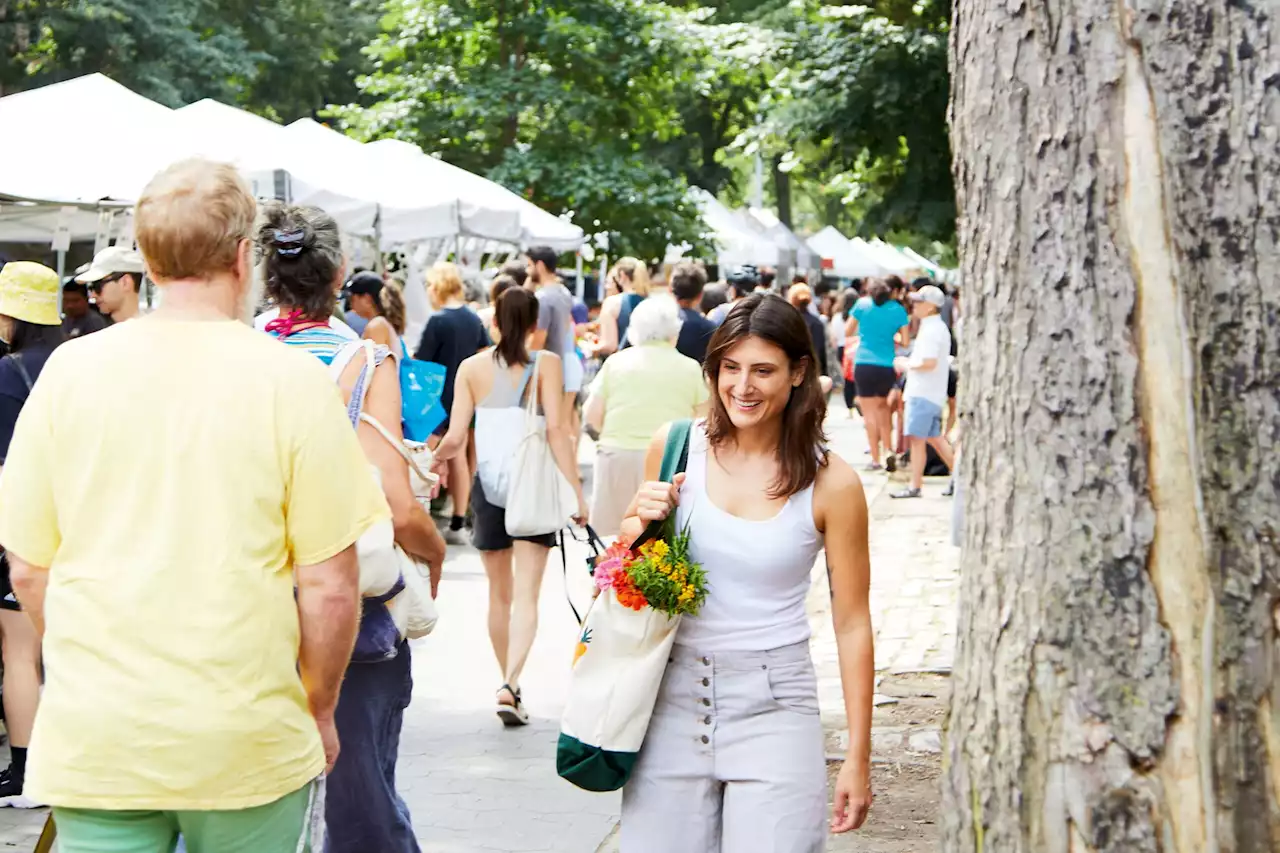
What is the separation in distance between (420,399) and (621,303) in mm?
9254

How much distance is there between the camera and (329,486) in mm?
2807

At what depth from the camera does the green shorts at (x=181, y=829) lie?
8.94ft

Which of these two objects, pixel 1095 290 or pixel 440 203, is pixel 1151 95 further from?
pixel 440 203

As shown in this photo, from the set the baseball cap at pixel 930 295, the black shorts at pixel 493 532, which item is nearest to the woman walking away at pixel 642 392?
the black shorts at pixel 493 532

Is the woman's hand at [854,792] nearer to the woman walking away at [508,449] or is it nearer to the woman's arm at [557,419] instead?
the woman walking away at [508,449]

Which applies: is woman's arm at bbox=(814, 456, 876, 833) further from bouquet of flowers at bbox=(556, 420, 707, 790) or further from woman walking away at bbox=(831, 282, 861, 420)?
woman walking away at bbox=(831, 282, 861, 420)

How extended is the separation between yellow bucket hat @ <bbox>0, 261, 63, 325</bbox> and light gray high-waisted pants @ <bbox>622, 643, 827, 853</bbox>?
3468 millimetres

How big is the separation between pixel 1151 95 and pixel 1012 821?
49.5 inches

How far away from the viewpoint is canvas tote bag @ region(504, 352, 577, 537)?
288 inches

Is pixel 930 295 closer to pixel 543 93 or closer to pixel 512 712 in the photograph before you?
pixel 512 712

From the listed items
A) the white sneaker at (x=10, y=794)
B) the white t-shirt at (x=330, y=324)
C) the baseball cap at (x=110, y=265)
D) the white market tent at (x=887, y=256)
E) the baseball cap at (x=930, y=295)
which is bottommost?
the white sneaker at (x=10, y=794)

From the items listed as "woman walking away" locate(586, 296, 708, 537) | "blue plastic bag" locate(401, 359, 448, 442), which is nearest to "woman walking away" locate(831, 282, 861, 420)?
"woman walking away" locate(586, 296, 708, 537)

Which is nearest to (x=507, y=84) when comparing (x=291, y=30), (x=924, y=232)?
(x=924, y=232)

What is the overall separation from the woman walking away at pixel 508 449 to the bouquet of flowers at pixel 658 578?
147 inches
